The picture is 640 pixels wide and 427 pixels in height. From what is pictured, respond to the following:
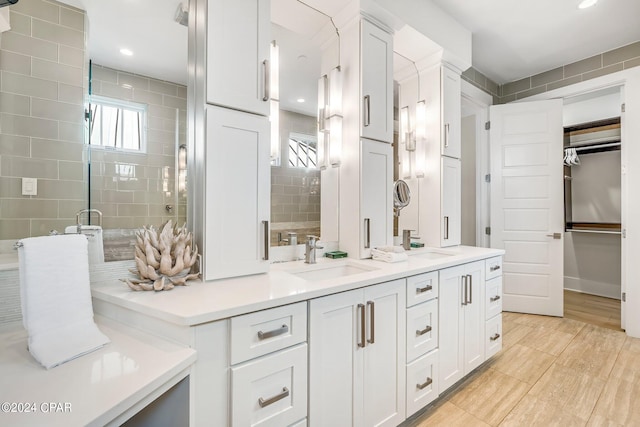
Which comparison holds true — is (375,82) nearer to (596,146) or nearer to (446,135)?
(446,135)

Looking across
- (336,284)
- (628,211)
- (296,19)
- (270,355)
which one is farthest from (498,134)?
(270,355)

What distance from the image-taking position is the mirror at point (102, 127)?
1.11 m

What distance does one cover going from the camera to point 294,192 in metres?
1.95

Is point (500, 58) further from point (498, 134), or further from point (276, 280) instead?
point (276, 280)

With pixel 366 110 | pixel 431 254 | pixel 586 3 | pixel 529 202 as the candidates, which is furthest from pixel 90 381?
pixel 529 202

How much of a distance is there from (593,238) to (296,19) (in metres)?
4.70

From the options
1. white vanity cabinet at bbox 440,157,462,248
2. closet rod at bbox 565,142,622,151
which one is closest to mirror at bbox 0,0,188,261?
white vanity cabinet at bbox 440,157,462,248

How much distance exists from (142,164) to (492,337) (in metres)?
2.57

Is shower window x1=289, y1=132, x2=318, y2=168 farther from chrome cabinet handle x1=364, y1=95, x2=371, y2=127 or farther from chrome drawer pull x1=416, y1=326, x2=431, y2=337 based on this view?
chrome drawer pull x1=416, y1=326, x2=431, y2=337

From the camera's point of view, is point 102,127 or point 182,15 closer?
point 102,127

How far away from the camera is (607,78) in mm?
2984

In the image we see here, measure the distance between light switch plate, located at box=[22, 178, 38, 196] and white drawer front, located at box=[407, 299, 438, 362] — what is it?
171 cm

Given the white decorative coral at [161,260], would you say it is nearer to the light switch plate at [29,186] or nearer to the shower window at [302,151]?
the light switch plate at [29,186]

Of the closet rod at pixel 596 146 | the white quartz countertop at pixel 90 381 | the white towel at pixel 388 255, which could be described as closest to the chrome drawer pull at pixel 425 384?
the white towel at pixel 388 255
